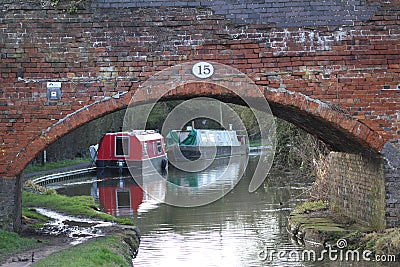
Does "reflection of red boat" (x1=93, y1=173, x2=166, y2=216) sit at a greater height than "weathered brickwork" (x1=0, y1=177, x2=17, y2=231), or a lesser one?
lesser

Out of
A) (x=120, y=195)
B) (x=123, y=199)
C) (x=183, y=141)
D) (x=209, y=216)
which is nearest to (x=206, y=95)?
(x=209, y=216)

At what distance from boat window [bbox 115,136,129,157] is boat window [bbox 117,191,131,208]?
6322mm

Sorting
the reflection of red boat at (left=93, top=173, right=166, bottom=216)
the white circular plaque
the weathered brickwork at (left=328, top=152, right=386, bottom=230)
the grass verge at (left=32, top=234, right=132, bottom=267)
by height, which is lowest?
the reflection of red boat at (left=93, top=173, right=166, bottom=216)

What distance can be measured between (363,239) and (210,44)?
397 cm

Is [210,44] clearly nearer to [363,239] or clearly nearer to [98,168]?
[363,239]

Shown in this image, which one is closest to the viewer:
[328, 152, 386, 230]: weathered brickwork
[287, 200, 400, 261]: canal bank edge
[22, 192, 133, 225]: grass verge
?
[287, 200, 400, 261]: canal bank edge

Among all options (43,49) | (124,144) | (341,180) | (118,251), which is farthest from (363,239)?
(124,144)

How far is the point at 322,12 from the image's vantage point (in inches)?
455

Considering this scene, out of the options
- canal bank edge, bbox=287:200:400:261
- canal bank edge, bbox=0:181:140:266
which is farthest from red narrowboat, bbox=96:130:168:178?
canal bank edge, bbox=0:181:140:266

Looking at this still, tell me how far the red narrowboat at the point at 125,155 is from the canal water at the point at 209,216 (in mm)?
692

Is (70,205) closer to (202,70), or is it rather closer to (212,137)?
(202,70)

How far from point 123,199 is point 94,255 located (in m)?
A: 12.4

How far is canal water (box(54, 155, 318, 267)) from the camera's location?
40.3 feet

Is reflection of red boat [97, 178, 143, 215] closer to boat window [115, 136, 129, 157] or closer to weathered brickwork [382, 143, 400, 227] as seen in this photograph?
boat window [115, 136, 129, 157]
